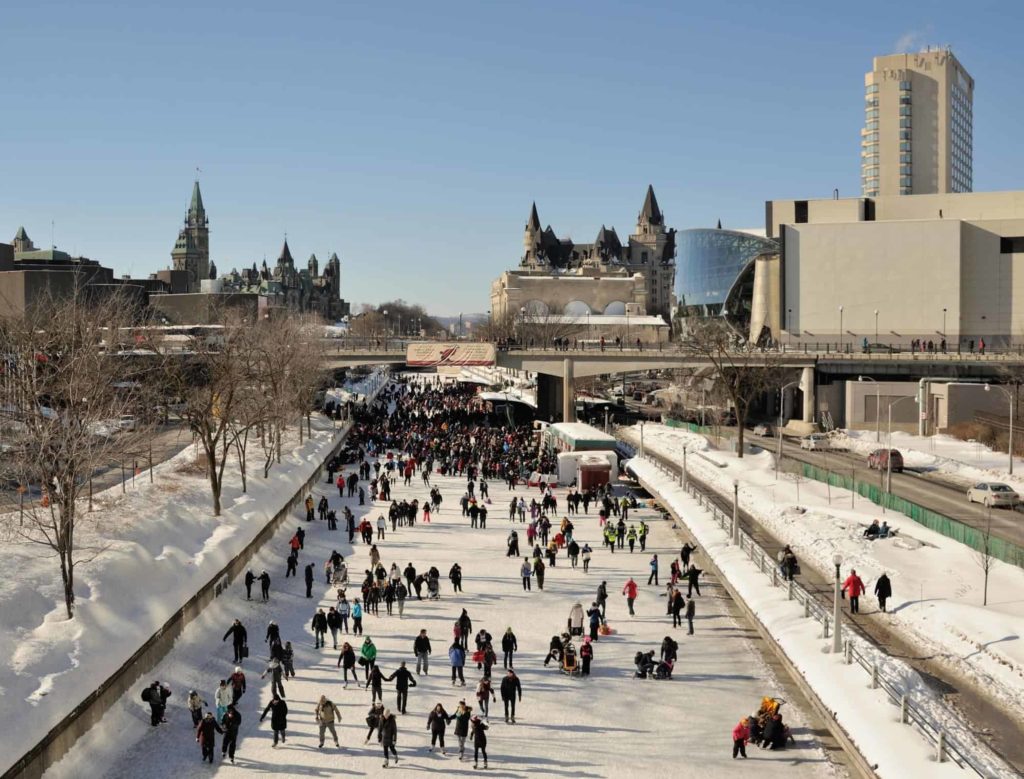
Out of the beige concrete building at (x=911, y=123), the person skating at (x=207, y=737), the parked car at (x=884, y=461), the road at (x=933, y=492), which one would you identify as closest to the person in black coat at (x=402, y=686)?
the person skating at (x=207, y=737)

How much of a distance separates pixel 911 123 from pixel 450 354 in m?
90.3

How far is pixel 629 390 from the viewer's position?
116000mm

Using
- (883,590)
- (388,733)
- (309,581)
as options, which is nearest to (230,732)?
(388,733)

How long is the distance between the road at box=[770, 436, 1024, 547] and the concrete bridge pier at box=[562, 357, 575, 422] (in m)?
17.6

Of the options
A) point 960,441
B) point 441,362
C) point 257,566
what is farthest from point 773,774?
point 441,362

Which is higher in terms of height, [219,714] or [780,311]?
[780,311]

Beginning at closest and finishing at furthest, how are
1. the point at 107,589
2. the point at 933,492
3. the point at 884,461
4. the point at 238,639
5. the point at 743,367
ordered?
the point at 238,639, the point at 107,589, the point at 933,492, the point at 884,461, the point at 743,367

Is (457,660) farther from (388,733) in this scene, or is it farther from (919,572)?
(919,572)

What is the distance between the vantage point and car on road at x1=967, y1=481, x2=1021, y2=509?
35406 millimetres

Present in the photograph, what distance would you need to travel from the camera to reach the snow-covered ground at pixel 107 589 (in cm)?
1714

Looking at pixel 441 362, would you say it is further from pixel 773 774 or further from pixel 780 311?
pixel 773 774

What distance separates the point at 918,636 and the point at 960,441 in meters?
34.8

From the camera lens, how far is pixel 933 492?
39188mm

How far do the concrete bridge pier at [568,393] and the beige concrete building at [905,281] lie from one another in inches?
1047
